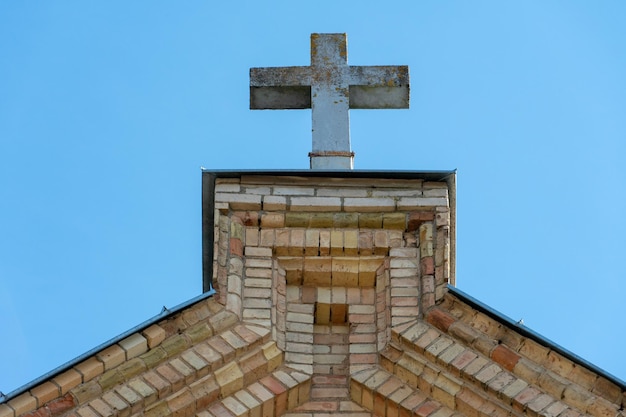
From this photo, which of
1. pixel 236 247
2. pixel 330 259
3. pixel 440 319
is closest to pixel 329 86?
pixel 330 259

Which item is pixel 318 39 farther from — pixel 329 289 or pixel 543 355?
pixel 543 355

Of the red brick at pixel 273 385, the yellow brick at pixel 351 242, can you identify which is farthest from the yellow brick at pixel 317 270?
the red brick at pixel 273 385

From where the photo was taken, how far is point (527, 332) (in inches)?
524

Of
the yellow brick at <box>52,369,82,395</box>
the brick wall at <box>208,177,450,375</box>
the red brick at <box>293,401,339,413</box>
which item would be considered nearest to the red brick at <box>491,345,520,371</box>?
the brick wall at <box>208,177,450,375</box>

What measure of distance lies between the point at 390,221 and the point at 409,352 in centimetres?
118

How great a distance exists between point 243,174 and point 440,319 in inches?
75.5

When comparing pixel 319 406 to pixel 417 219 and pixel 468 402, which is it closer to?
pixel 468 402

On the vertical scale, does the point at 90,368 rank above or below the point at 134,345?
below

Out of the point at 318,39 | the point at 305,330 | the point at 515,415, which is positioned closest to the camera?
the point at 515,415

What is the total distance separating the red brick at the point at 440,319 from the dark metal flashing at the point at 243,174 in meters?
1.21

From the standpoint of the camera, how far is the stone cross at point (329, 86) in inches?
607

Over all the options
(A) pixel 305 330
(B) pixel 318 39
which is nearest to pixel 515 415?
(A) pixel 305 330

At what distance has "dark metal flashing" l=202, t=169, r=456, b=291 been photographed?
14.4 meters

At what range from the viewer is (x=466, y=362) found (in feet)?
43.5
